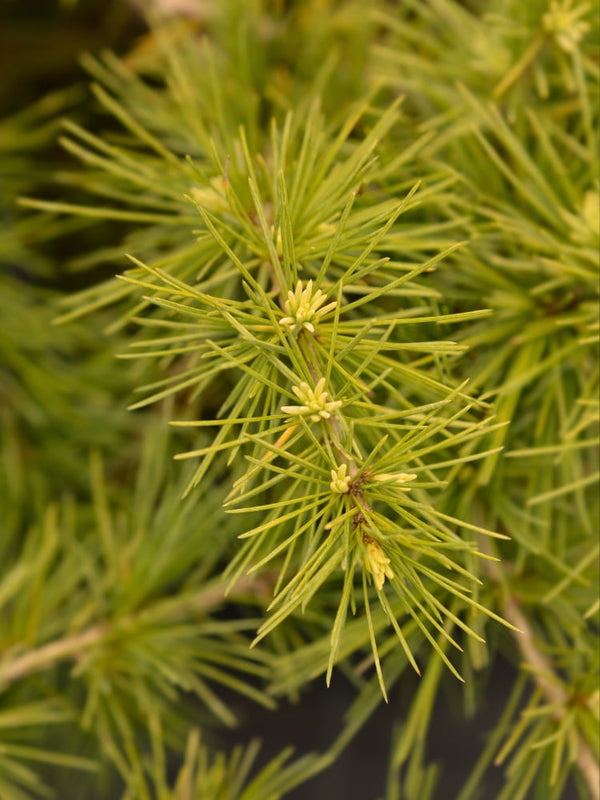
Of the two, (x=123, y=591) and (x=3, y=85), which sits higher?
(x=3, y=85)

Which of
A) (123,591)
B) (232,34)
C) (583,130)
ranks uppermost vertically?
(232,34)

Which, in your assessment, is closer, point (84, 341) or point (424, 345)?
point (424, 345)

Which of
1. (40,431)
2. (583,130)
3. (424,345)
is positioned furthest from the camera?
(40,431)

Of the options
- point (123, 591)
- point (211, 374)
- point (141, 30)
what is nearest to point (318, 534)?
point (211, 374)

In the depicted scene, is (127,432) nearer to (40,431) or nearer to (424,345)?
(40,431)

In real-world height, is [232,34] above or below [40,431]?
above

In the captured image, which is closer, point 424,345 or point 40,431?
point 424,345

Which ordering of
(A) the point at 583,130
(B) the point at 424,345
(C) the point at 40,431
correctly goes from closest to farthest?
(B) the point at 424,345 → (A) the point at 583,130 → (C) the point at 40,431

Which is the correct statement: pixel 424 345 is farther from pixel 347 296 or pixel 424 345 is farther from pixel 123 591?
pixel 123 591

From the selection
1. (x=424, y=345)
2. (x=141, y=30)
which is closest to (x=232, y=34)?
(x=141, y=30)
